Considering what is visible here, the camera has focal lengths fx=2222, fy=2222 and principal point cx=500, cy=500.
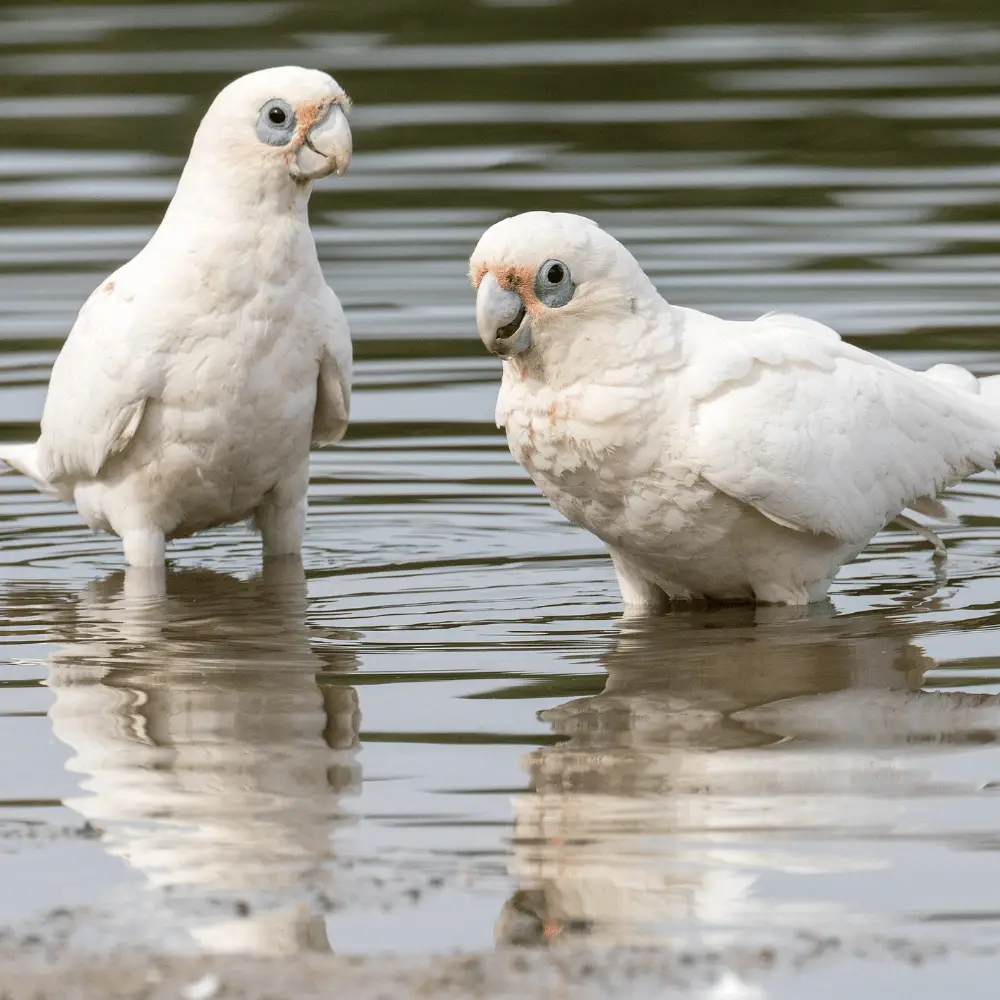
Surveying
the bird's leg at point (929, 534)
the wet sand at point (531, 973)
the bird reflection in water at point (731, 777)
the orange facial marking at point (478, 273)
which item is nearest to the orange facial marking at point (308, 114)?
the orange facial marking at point (478, 273)

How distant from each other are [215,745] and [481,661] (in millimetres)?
1320

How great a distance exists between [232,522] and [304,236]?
63.0 inches

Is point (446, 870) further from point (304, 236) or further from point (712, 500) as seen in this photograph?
point (304, 236)

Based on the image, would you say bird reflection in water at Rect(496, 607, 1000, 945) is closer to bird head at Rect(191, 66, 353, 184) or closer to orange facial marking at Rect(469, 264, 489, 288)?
orange facial marking at Rect(469, 264, 489, 288)

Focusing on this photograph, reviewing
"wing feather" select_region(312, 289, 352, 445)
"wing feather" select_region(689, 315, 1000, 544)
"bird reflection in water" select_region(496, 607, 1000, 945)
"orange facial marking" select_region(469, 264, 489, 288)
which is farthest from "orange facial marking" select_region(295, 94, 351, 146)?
"bird reflection in water" select_region(496, 607, 1000, 945)

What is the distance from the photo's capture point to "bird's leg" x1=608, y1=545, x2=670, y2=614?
28.7ft

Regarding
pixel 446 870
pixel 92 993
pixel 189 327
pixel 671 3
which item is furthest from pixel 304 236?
pixel 671 3

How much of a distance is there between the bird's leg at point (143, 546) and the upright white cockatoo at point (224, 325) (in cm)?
24

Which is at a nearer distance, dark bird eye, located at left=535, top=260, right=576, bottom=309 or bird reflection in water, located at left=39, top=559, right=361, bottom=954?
bird reflection in water, located at left=39, top=559, right=361, bottom=954

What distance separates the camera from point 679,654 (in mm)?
8172

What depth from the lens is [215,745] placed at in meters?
7.04

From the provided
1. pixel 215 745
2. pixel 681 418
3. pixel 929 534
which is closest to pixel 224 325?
pixel 681 418

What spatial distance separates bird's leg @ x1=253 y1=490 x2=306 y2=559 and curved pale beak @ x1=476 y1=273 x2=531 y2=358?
2.42m

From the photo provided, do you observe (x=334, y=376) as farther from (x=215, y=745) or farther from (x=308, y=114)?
(x=215, y=745)
